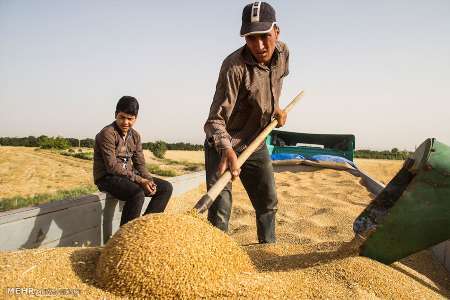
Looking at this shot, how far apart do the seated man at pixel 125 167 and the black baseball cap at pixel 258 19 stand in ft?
5.20

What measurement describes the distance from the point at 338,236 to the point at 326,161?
568 centimetres

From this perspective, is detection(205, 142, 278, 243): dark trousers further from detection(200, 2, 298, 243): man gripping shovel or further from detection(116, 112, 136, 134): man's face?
detection(116, 112, 136, 134): man's face

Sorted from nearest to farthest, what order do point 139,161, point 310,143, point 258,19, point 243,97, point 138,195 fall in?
1. point 258,19
2. point 243,97
3. point 138,195
4. point 139,161
5. point 310,143

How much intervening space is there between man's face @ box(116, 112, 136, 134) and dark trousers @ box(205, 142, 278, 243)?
3.85 feet

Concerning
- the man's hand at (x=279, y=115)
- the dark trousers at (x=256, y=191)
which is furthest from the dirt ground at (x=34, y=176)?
the man's hand at (x=279, y=115)

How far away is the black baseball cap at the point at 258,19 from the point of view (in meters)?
2.60

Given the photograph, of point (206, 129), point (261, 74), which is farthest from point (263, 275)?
point (261, 74)

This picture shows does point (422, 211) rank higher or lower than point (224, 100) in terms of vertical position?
lower

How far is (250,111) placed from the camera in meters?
2.98

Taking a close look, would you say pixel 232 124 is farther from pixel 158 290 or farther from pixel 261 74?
pixel 158 290

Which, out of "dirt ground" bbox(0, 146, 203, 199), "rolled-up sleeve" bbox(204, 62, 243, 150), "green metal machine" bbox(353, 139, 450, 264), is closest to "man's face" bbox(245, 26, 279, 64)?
"rolled-up sleeve" bbox(204, 62, 243, 150)

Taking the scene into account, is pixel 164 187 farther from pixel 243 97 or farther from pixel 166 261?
pixel 166 261

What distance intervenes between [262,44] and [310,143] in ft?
30.9

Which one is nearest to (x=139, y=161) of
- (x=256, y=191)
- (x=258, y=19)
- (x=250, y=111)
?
(x=256, y=191)
